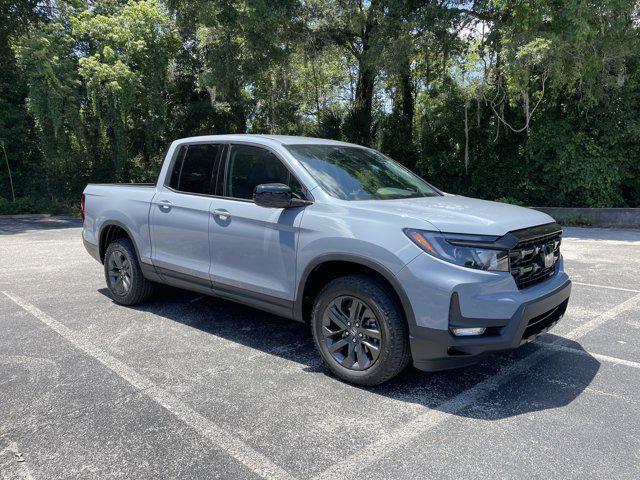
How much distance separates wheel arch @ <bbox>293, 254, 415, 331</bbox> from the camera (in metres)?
3.41

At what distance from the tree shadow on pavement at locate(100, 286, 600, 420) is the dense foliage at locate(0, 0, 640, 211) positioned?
29.9 feet

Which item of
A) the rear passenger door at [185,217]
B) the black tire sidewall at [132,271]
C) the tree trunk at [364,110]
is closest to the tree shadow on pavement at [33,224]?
the black tire sidewall at [132,271]

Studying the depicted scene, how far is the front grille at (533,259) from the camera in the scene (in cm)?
344

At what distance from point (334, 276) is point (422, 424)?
1.28m

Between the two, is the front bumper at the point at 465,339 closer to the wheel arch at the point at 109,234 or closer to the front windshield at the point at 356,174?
the front windshield at the point at 356,174

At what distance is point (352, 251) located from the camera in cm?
361

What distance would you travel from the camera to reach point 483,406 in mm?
3398

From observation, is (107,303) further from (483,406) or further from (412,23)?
(412,23)

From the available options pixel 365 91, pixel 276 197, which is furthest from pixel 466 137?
pixel 276 197

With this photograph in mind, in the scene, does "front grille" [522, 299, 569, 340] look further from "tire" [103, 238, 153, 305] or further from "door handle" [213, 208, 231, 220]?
"tire" [103, 238, 153, 305]

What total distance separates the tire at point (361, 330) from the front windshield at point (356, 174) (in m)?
0.76

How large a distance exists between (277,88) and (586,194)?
12.1m

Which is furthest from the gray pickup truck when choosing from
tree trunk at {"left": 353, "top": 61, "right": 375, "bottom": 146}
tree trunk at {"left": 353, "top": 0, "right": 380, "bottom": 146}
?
tree trunk at {"left": 353, "top": 61, "right": 375, "bottom": 146}

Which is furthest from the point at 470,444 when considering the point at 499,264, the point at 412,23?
the point at 412,23
